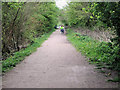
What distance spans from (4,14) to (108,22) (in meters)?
5.76

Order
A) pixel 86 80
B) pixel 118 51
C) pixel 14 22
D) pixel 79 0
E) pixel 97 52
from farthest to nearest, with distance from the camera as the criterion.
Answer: pixel 79 0 → pixel 14 22 → pixel 97 52 → pixel 118 51 → pixel 86 80

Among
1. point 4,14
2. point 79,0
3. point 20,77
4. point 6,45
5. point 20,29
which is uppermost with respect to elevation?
point 79,0

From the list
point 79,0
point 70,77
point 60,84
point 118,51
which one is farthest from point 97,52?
point 79,0

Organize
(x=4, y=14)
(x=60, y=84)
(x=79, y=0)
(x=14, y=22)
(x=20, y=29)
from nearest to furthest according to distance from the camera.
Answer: (x=60, y=84) < (x=4, y=14) < (x=14, y=22) < (x=20, y=29) < (x=79, y=0)

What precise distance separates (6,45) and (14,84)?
5210 millimetres

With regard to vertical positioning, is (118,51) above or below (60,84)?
above

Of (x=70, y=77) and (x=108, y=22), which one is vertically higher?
(x=108, y=22)

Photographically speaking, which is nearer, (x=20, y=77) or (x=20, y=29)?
(x=20, y=77)

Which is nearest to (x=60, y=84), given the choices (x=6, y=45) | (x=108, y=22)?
(x=108, y=22)

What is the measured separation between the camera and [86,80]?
5207 mm

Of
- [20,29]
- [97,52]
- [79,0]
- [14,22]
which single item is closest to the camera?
[97,52]

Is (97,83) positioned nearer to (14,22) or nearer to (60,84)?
(60,84)

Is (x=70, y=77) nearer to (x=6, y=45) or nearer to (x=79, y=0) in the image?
(x=6, y=45)

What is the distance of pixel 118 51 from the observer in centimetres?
615
